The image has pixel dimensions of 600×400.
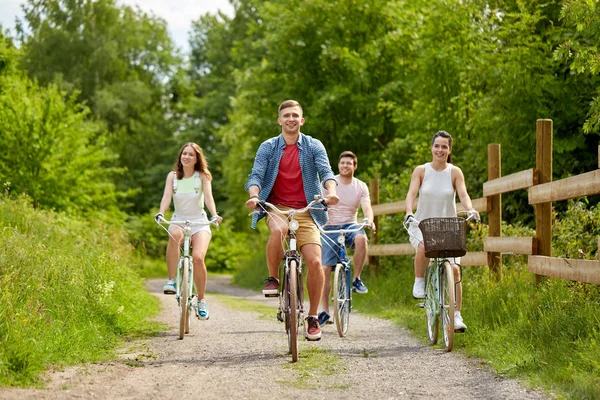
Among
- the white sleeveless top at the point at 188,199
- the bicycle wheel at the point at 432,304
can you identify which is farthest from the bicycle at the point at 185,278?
the bicycle wheel at the point at 432,304

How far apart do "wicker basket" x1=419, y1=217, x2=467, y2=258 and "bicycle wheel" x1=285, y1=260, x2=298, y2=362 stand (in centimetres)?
117

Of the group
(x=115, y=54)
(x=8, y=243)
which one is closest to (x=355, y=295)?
(x=8, y=243)

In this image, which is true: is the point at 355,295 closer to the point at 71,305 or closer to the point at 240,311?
the point at 240,311

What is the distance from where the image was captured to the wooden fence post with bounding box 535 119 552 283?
29.3 feet

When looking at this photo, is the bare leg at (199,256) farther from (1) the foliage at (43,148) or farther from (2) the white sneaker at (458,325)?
(1) the foliage at (43,148)

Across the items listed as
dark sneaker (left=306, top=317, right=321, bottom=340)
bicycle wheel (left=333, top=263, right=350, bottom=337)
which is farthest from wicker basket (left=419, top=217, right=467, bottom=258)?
bicycle wheel (left=333, top=263, right=350, bottom=337)

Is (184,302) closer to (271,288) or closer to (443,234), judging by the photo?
(271,288)

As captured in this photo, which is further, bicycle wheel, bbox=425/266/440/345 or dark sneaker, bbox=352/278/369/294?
dark sneaker, bbox=352/278/369/294

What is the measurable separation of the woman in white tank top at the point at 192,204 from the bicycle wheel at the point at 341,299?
53.3 inches

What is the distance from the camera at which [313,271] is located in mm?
7680

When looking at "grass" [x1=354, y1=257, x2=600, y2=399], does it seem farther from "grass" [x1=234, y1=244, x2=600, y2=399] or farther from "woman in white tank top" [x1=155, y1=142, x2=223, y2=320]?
"woman in white tank top" [x1=155, y1=142, x2=223, y2=320]

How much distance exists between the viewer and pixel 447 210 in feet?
27.4

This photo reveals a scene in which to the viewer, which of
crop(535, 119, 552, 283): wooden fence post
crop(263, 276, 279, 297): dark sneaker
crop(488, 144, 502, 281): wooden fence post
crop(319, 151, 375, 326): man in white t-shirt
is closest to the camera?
crop(263, 276, 279, 297): dark sneaker

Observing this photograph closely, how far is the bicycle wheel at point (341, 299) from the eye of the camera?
8984mm
